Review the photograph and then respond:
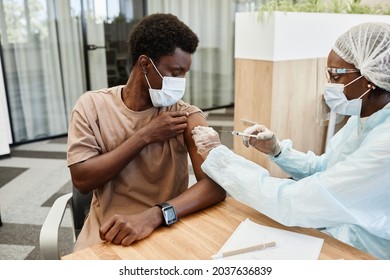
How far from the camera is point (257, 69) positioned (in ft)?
9.33

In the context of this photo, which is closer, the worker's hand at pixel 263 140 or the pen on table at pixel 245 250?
the pen on table at pixel 245 250

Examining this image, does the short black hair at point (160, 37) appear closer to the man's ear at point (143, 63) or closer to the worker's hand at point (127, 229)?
the man's ear at point (143, 63)

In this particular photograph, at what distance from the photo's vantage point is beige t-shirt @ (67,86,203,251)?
1.28 metres

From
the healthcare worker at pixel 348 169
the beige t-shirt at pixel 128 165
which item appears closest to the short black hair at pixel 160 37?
the beige t-shirt at pixel 128 165

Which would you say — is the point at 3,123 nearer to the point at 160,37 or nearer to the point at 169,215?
the point at 160,37

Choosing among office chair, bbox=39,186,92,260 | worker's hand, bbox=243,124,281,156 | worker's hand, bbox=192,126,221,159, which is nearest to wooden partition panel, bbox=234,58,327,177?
worker's hand, bbox=243,124,281,156

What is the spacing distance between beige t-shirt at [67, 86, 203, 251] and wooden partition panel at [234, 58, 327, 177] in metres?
1.61

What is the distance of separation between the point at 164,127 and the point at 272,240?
0.54 metres

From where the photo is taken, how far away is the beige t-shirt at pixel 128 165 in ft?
4.20

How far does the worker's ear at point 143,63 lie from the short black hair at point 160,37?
2 centimetres

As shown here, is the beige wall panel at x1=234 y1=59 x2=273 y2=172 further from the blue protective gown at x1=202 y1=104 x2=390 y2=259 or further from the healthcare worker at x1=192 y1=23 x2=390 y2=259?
the blue protective gown at x1=202 y1=104 x2=390 y2=259

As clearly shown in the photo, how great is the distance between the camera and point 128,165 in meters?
1.30

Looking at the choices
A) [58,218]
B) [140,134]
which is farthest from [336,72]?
[58,218]

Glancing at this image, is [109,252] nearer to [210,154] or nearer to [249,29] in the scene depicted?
[210,154]
